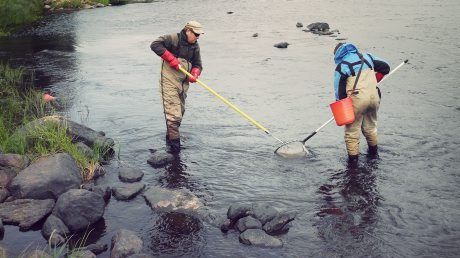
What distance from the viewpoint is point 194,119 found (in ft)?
37.1

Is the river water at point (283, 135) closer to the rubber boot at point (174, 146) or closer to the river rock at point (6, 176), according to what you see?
the rubber boot at point (174, 146)

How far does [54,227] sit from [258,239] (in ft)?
9.04

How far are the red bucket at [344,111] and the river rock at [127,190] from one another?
3.43 metres


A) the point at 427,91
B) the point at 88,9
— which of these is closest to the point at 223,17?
the point at 88,9

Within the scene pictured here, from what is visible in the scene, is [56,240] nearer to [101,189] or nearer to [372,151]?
[101,189]

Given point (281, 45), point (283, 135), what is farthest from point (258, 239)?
point (281, 45)

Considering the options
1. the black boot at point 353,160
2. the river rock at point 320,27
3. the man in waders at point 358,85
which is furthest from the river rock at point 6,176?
the river rock at point 320,27

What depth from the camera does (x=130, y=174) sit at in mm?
7996

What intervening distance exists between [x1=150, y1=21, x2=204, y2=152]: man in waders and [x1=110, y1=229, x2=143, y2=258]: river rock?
3235mm

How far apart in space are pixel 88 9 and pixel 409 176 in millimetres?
34752

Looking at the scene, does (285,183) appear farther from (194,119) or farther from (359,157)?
(194,119)

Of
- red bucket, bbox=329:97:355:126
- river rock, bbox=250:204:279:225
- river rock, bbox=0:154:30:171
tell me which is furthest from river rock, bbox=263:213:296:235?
river rock, bbox=0:154:30:171

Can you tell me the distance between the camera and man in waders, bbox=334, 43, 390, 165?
766 centimetres

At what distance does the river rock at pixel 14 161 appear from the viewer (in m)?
7.74
